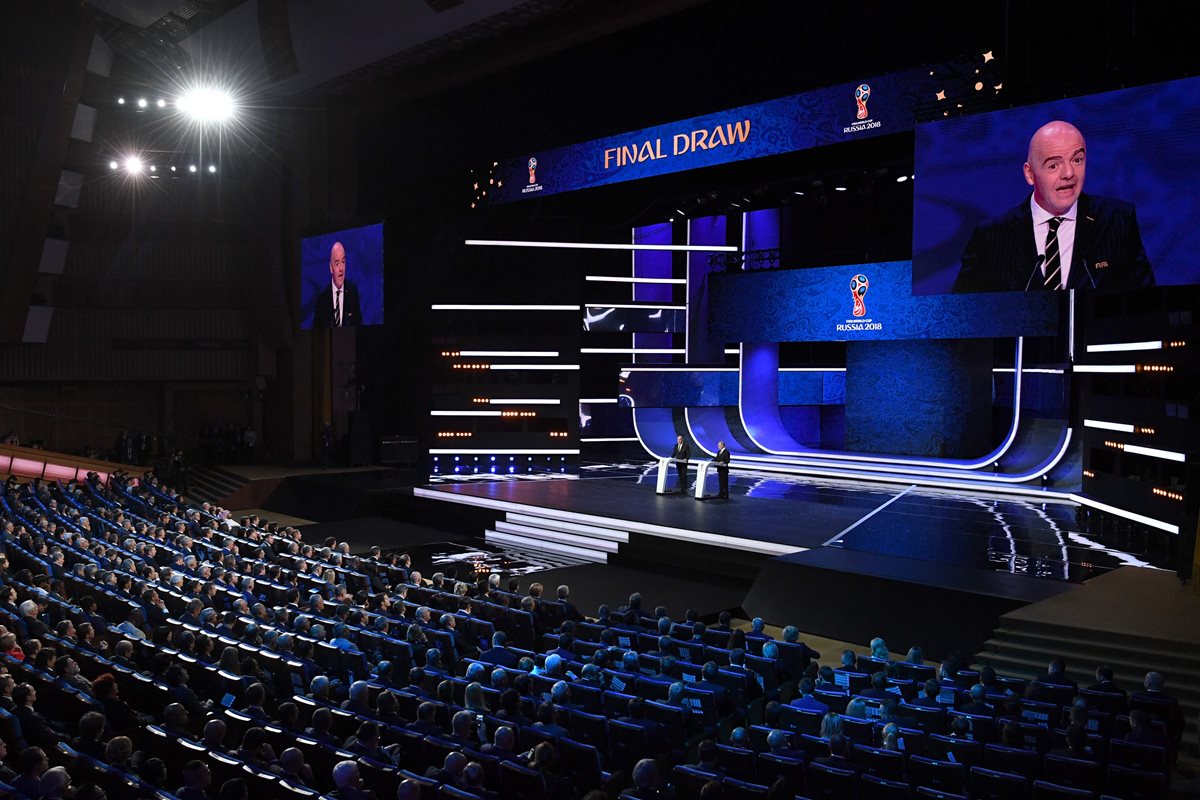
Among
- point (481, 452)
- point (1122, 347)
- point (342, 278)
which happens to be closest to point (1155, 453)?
point (1122, 347)

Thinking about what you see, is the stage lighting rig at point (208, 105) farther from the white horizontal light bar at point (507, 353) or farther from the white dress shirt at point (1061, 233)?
the white dress shirt at point (1061, 233)

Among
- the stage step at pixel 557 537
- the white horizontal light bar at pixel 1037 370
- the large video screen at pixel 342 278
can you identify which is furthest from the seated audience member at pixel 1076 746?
the large video screen at pixel 342 278

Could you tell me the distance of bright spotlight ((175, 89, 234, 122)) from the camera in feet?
72.8

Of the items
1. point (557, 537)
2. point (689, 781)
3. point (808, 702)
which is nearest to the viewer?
point (689, 781)

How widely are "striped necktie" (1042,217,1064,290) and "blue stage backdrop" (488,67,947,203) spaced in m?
2.75

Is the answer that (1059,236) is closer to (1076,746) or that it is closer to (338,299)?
(1076,746)

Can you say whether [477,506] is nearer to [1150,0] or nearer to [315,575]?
[315,575]

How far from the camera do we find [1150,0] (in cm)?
1198

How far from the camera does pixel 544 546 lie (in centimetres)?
1639

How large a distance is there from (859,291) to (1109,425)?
6.89m

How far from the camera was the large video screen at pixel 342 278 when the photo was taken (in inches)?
852

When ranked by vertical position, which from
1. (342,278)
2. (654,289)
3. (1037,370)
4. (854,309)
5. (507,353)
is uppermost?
(654,289)

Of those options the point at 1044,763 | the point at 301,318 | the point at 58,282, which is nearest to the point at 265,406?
the point at 301,318

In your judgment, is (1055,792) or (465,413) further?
(465,413)
